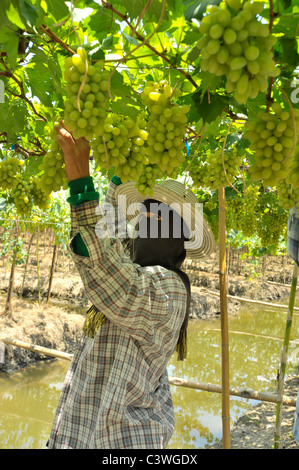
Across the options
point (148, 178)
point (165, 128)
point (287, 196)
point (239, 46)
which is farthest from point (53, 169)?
point (287, 196)

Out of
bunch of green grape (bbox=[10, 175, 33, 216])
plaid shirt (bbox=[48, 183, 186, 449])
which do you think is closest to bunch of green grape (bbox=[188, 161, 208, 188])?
plaid shirt (bbox=[48, 183, 186, 449])

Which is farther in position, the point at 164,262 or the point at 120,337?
the point at 164,262

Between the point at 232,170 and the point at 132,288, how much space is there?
836mm

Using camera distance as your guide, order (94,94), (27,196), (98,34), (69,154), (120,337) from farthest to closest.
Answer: (27,196) < (120,337) < (98,34) < (69,154) < (94,94)

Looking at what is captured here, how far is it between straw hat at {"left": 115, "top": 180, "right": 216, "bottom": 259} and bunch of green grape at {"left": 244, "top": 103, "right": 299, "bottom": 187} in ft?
2.93

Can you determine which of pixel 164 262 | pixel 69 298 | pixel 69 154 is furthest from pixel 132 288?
pixel 69 298

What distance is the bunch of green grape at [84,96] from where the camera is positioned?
29.9 inches

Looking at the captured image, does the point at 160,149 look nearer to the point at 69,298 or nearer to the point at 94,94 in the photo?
the point at 94,94

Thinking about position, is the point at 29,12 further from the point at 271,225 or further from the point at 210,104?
the point at 271,225

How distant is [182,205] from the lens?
1.93m

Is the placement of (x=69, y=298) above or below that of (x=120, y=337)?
below

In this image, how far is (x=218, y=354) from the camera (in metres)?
8.75

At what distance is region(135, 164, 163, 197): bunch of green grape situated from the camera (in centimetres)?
104

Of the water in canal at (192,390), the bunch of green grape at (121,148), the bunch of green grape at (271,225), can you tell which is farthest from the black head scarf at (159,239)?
the water in canal at (192,390)
